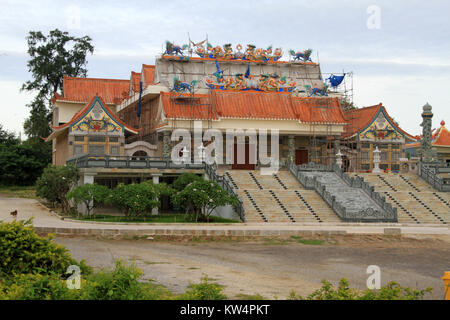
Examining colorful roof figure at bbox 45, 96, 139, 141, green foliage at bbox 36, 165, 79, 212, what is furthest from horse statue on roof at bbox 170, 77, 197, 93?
green foliage at bbox 36, 165, 79, 212

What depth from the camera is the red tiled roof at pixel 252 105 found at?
138 feet

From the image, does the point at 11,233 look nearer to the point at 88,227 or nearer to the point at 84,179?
the point at 88,227

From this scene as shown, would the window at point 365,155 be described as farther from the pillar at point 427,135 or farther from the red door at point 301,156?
A: the red door at point 301,156

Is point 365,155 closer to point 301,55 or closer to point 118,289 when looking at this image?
point 301,55

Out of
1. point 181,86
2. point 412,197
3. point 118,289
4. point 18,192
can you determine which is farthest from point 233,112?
point 118,289

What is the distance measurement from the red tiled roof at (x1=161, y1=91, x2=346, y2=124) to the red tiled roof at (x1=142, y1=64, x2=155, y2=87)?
538 centimetres

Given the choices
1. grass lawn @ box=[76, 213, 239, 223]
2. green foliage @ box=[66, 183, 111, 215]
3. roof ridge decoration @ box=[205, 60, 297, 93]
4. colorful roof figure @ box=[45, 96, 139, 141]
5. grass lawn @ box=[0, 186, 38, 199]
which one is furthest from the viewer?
grass lawn @ box=[0, 186, 38, 199]

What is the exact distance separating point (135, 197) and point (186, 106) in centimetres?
1483

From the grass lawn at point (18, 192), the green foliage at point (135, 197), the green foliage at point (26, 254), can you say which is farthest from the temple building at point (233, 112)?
the green foliage at point (26, 254)

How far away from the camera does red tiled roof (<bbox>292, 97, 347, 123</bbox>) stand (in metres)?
43.2

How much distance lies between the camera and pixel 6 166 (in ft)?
165

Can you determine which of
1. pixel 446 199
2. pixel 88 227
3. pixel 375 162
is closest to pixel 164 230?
pixel 88 227

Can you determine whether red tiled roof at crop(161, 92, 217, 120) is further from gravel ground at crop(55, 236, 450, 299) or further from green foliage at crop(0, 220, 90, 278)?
green foliage at crop(0, 220, 90, 278)
